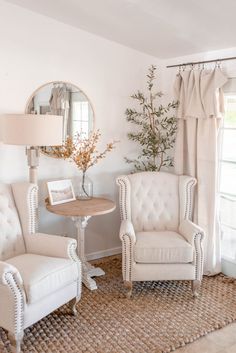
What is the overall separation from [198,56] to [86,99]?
1205 mm

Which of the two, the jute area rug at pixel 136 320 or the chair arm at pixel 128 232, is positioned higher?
the chair arm at pixel 128 232

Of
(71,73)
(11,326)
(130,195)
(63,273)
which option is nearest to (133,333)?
(63,273)

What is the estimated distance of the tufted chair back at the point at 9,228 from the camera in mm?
2781

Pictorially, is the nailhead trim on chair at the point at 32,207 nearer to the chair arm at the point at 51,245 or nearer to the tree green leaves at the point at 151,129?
the chair arm at the point at 51,245

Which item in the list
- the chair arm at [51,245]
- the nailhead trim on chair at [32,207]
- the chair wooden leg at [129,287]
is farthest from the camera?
the chair wooden leg at [129,287]

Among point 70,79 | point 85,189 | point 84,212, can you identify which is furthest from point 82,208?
point 70,79

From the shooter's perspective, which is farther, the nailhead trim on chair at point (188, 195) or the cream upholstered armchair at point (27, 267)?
the nailhead trim on chair at point (188, 195)

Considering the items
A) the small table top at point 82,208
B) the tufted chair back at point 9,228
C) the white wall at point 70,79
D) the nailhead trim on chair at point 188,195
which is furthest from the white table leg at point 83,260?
the nailhead trim on chair at point 188,195

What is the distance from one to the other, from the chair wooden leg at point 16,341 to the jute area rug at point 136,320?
0.21 ft

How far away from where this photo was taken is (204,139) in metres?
3.46

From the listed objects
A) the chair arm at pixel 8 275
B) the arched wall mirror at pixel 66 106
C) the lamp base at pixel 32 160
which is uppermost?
the arched wall mirror at pixel 66 106

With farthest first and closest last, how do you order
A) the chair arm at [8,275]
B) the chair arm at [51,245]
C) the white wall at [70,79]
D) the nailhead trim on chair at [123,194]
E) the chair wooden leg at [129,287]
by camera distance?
the nailhead trim on chair at [123,194]
the white wall at [70,79]
the chair wooden leg at [129,287]
the chair arm at [51,245]
the chair arm at [8,275]

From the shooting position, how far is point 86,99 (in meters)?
3.62

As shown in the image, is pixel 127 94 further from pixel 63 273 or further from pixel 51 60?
pixel 63 273
